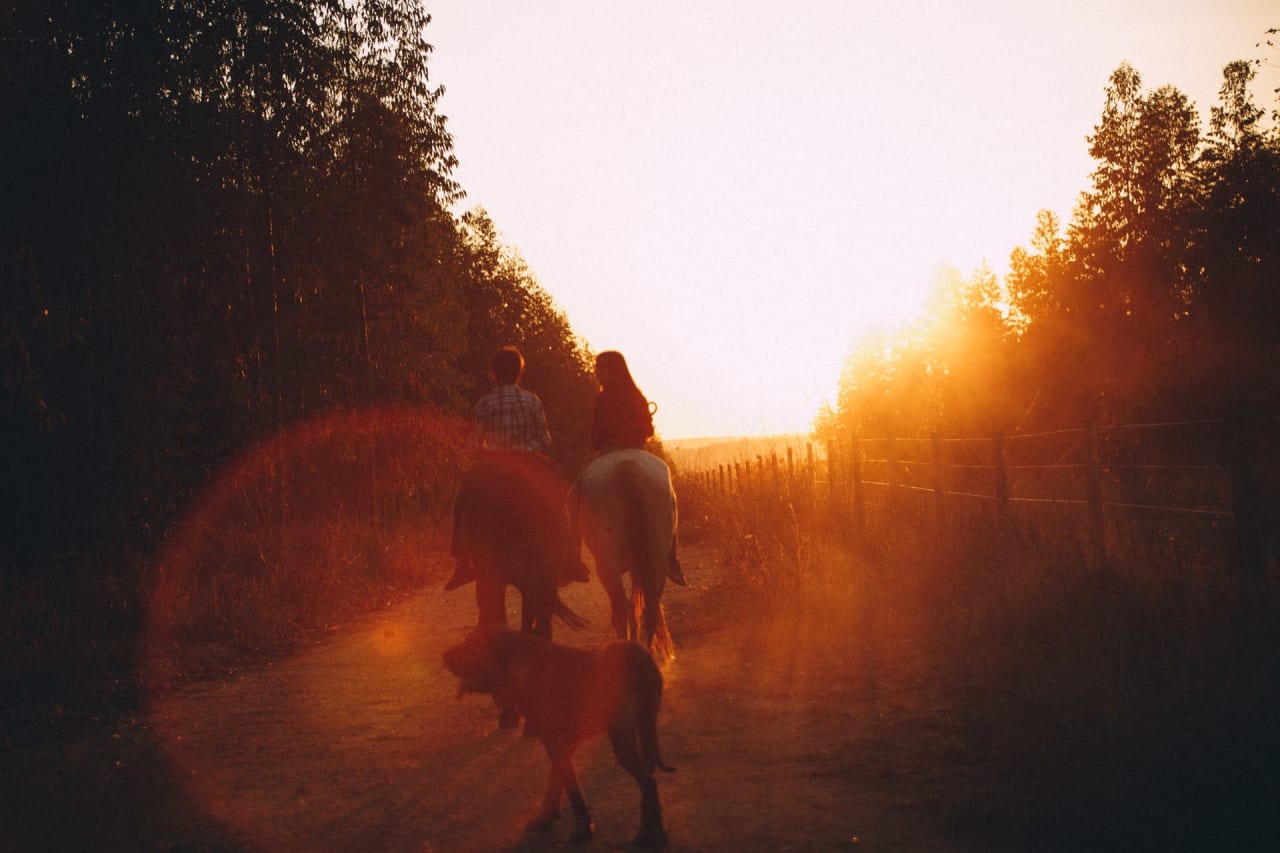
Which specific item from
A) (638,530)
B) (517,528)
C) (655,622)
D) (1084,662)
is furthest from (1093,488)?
(517,528)

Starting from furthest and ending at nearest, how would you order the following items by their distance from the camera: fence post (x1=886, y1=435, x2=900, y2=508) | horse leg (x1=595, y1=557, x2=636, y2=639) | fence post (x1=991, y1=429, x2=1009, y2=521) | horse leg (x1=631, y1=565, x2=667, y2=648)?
fence post (x1=886, y1=435, x2=900, y2=508) < fence post (x1=991, y1=429, x2=1009, y2=521) < horse leg (x1=631, y1=565, x2=667, y2=648) < horse leg (x1=595, y1=557, x2=636, y2=639)

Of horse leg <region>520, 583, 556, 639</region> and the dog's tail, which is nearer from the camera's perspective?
the dog's tail

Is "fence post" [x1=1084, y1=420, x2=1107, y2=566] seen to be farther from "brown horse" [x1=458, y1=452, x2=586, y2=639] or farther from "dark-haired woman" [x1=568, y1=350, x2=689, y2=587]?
"brown horse" [x1=458, y1=452, x2=586, y2=639]

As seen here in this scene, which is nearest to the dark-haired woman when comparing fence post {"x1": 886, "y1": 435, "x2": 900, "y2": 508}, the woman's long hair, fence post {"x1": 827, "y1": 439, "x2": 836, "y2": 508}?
the woman's long hair

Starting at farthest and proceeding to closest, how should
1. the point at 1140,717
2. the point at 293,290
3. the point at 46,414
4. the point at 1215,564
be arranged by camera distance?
the point at 293,290, the point at 46,414, the point at 1215,564, the point at 1140,717

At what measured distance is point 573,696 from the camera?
4.21m

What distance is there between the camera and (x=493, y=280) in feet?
151

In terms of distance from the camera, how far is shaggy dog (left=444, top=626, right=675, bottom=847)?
161 inches

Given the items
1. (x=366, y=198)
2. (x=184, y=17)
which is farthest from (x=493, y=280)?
(x=184, y=17)

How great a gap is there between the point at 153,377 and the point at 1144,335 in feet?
114

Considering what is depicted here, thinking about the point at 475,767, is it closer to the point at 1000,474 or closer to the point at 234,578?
the point at 234,578

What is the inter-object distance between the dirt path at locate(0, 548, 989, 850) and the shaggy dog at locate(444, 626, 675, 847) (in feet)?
0.66

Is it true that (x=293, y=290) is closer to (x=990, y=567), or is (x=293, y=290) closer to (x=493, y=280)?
(x=990, y=567)

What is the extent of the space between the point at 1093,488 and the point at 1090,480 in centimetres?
8
